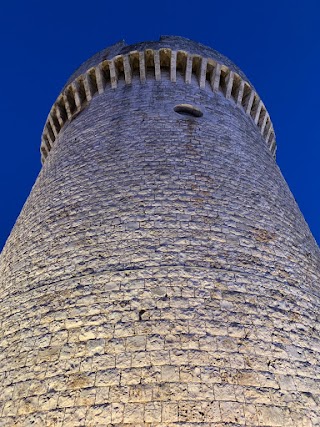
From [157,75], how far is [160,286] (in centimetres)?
588

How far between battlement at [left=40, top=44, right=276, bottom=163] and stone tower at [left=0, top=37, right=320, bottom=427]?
4.31 ft

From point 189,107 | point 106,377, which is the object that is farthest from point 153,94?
point 106,377

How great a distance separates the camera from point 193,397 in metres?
3.52

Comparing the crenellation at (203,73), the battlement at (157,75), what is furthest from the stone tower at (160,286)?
the battlement at (157,75)

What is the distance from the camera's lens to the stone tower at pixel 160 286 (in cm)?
362

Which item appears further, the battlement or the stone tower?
the battlement

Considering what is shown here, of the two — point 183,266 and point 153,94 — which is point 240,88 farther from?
point 183,266

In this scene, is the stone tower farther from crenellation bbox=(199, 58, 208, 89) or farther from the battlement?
the battlement

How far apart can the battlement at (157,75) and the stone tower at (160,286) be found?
131 cm

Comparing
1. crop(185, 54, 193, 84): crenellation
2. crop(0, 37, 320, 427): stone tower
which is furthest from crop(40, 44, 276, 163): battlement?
crop(0, 37, 320, 427): stone tower

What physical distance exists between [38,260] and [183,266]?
2031 mm

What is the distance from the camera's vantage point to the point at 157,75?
8.81 metres

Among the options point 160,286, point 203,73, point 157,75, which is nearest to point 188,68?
point 203,73

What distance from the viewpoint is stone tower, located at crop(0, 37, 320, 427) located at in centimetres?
362
